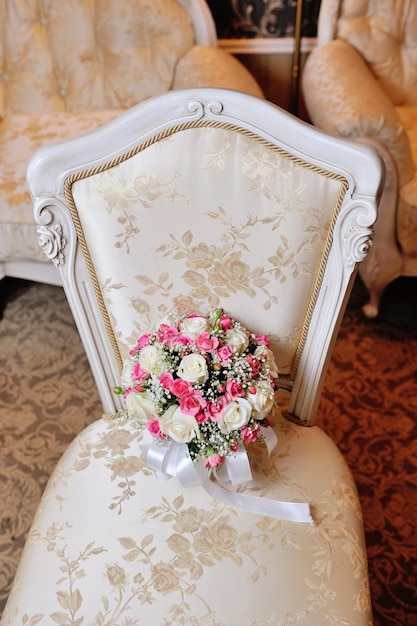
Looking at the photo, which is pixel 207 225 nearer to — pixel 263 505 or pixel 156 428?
pixel 156 428

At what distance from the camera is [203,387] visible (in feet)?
2.45

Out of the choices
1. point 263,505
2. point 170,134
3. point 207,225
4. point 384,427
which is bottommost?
point 384,427

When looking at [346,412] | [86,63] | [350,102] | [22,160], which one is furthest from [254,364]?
[86,63]

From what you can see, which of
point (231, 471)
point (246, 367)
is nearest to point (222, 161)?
point (246, 367)

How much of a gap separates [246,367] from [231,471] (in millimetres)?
159

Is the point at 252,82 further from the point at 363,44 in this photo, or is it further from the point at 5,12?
the point at 5,12

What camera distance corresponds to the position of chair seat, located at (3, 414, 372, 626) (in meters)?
0.74

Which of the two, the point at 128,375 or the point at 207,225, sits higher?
the point at 207,225

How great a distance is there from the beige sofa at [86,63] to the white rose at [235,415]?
3.44ft

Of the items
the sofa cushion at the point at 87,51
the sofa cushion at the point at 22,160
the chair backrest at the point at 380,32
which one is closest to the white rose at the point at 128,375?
the sofa cushion at the point at 22,160

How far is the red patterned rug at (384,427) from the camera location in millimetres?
1194

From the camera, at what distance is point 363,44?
1.79 meters

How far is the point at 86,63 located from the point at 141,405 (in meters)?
1.46

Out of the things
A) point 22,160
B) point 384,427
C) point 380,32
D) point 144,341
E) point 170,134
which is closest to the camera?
point 170,134
